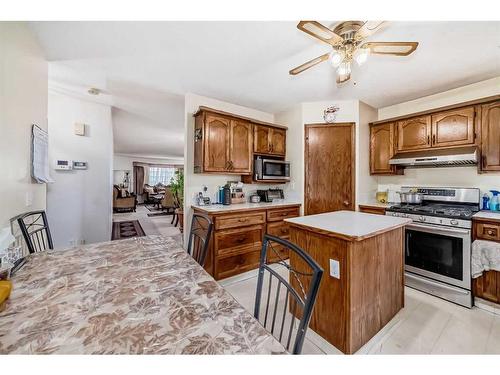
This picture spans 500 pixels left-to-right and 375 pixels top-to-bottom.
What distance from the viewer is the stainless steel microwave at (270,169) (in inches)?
124

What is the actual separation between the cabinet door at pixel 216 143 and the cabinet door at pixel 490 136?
2.96 metres

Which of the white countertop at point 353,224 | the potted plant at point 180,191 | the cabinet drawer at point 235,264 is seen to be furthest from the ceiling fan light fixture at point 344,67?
the potted plant at point 180,191

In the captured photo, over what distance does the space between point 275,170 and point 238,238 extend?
4.24 ft

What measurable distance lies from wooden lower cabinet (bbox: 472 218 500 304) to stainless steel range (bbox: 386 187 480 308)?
65 mm

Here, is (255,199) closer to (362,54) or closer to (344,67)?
(344,67)

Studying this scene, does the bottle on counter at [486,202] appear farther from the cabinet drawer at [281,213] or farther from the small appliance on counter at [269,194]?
the small appliance on counter at [269,194]

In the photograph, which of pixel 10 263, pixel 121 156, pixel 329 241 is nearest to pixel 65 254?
pixel 10 263

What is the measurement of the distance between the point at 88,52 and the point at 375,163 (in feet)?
12.3

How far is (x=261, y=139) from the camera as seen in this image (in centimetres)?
323

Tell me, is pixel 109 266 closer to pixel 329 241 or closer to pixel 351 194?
pixel 329 241

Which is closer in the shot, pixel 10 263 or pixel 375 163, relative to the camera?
pixel 10 263

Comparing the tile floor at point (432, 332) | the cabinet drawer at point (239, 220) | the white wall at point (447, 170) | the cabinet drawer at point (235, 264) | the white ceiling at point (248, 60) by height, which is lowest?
the tile floor at point (432, 332)

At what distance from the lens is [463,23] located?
1554mm

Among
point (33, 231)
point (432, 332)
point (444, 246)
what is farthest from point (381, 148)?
point (33, 231)
